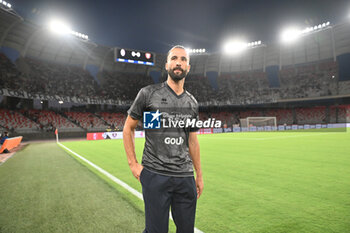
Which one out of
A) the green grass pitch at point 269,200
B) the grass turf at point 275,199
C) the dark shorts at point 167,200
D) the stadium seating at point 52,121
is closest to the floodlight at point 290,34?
the stadium seating at point 52,121

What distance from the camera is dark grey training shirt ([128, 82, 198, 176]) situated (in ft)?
6.29

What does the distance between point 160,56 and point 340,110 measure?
4255cm

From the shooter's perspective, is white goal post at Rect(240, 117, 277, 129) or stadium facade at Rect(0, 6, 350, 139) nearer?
stadium facade at Rect(0, 6, 350, 139)

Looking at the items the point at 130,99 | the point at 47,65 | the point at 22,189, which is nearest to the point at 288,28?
the point at 130,99

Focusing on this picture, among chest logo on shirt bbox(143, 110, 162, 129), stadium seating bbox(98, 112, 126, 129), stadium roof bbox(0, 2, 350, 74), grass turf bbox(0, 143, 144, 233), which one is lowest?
grass turf bbox(0, 143, 144, 233)

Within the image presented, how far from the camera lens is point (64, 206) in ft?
13.8

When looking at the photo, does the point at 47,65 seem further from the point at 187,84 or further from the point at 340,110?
the point at 340,110

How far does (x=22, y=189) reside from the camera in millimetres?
5516

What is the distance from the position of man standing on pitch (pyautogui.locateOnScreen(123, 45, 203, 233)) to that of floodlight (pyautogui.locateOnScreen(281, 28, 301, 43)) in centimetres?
5275

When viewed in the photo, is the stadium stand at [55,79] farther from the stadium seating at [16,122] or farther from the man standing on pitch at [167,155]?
the man standing on pitch at [167,155]

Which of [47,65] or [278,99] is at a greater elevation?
[47,65]

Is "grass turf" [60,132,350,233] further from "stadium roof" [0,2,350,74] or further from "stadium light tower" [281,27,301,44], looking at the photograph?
"stadium light tower" [281,27,301,44]

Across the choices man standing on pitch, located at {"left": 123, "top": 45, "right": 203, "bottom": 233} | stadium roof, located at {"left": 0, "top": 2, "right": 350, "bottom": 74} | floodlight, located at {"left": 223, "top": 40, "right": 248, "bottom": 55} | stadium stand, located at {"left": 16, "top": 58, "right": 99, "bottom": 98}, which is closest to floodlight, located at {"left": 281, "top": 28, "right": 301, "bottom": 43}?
stadium roof, located at {"left": 0, "top": 2, "right": 350, "bottom": 74}

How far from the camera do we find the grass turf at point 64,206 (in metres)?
3.33
